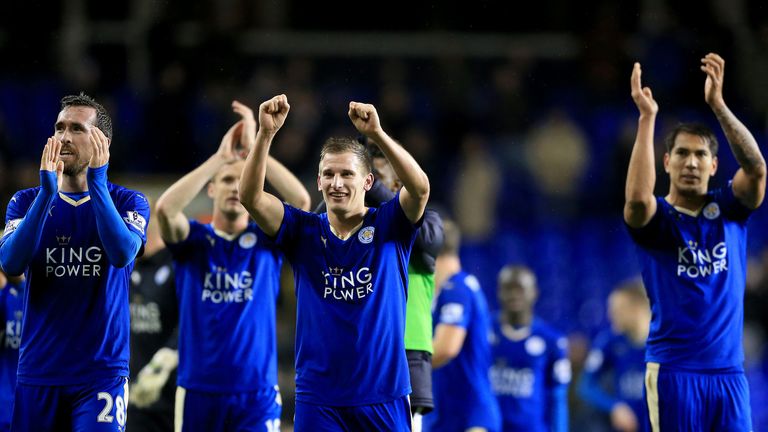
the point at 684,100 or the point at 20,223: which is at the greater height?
the point at 684,100

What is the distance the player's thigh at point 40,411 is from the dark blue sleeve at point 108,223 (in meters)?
0.84

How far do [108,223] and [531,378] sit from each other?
548 centimetres

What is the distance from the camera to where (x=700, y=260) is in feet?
23.0

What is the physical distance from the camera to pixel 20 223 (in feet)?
19.7

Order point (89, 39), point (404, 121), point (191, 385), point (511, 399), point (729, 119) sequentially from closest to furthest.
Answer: point (729, 119), point (191, 385), point (511, 399), point (404, 121), point (89, 39)

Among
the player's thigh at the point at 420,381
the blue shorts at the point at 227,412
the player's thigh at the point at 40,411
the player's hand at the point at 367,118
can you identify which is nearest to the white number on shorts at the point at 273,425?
the blue shorts at the point at 227,412

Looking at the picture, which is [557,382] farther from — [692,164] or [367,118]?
[367,118]

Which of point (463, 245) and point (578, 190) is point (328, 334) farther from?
point (578, 190)

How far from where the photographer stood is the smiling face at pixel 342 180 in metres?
6.32

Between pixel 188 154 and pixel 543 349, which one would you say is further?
pixel 188 154

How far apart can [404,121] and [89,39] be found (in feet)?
17.4

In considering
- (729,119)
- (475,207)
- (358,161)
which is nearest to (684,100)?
(475,207)

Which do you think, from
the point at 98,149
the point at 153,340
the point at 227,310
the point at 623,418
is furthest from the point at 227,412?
the point at 623,418

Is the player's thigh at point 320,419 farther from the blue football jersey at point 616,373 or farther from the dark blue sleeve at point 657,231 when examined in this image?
the blue football jersey at point 616,373
